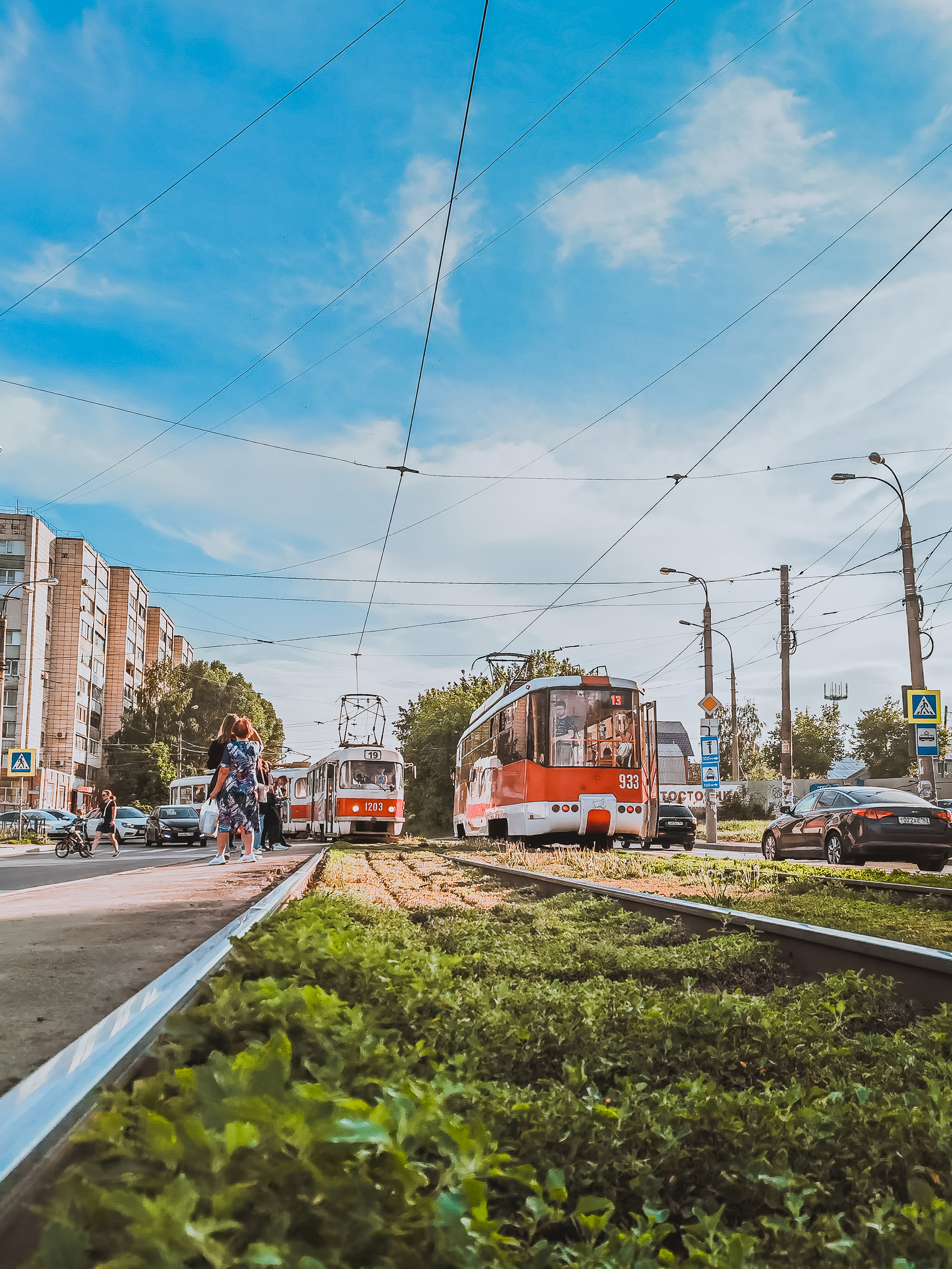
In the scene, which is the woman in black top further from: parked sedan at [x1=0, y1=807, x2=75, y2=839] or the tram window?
parked sedan at [x1=0, y1=807, x2=75, y2=839]

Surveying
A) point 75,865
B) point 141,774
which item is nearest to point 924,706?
point 75,865

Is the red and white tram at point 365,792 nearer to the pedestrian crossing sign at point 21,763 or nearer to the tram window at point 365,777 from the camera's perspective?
the tram window at point 365,777

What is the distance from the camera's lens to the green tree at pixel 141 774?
8431cm

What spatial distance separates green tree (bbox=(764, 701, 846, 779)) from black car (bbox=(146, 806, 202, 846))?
7965cm

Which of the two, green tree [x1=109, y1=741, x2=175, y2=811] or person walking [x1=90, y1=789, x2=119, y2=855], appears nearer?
person walking [x1=90, y1=789, x2=119, y2=855]

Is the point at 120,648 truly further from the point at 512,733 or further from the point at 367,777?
the point at 512,733

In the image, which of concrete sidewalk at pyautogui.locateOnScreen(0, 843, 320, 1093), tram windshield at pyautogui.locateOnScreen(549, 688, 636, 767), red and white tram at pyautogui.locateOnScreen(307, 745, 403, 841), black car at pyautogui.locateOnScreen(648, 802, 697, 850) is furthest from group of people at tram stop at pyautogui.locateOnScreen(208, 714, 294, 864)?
black car at pyautogui.locateOnScreen(648, 802, 697, 850)

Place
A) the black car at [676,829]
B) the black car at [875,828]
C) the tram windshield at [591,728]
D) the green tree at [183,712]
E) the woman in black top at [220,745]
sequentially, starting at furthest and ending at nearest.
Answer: the green tree at [183,712]
the black car at [676,829]
the tram windshield at [591,728]
the black car at [875,828]
the woman in black top at [220,745]

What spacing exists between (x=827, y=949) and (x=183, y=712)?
90.1 metres

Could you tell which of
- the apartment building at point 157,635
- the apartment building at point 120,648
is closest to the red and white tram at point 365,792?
the apartment building at point 120,648

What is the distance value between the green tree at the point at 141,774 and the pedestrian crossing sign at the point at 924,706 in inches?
2810

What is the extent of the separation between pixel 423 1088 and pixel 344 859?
1373 centimetres

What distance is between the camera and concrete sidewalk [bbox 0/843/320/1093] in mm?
3600

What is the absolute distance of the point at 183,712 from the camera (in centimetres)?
9081
